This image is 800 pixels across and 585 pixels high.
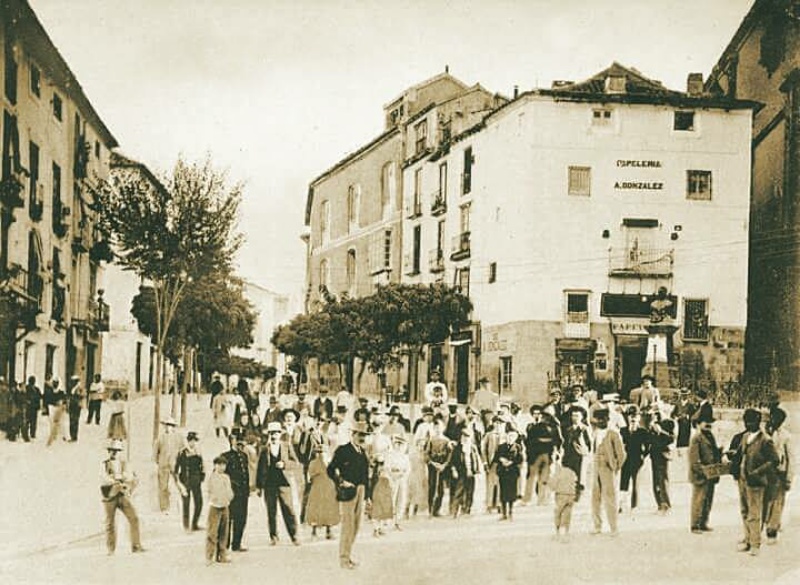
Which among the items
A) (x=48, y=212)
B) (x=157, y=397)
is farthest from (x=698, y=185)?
(x=48, y=212)

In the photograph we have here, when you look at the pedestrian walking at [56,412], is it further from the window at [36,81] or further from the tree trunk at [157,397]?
the window at [36,81]

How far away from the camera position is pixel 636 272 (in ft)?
30.1

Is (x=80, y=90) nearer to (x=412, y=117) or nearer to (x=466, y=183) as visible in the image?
(x=412, y=117)

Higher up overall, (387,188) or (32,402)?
(387,188)

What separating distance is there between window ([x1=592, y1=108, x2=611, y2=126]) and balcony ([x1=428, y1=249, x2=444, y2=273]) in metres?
1.93

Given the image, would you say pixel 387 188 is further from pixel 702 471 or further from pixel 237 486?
pixel 702 471

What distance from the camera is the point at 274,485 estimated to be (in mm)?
8352

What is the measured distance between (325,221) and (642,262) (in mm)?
3018

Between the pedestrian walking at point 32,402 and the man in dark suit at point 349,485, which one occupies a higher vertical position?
the pedestrian walking at point 32,402

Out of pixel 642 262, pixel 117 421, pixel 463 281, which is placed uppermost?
pixel 642 262

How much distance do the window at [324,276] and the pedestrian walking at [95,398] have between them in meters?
2.21

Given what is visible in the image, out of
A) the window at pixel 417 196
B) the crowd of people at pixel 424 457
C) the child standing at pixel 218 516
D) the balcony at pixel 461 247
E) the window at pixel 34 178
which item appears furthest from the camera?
the window at pixel 417 196

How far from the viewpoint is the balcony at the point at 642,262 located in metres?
8.94

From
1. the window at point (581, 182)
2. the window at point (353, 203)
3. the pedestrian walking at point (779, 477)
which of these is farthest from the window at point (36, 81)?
the pedestrian walking at point (779, 477)
